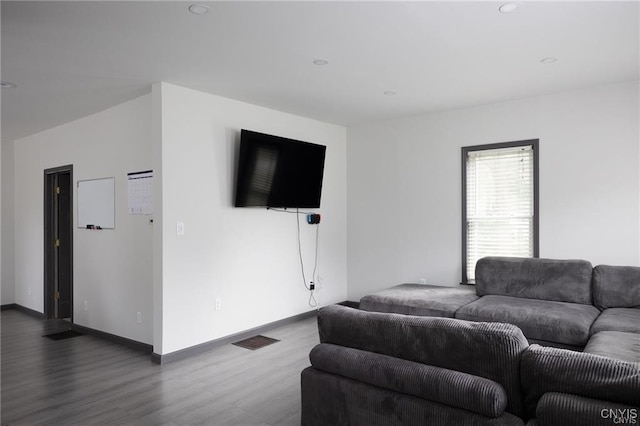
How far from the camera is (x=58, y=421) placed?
2850 millimetres

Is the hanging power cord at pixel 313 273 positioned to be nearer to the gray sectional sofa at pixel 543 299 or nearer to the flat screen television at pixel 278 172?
the flat screen television at pixel 278 172

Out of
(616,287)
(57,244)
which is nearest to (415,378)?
(616,287)

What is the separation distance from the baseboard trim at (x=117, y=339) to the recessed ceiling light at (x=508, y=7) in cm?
409

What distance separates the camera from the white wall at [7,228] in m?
6.44

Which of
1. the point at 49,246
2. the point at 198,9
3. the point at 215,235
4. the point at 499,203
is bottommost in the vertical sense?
the point at 49,246

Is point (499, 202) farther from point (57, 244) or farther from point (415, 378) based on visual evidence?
point (57, 244)

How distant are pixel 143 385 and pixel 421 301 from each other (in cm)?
259

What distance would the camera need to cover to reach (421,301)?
13.8 ft

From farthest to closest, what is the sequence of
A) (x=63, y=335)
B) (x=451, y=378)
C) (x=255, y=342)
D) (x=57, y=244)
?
1. (x=57, y=244)
2. (x=63, y=335)
3. (x=255, y=342)
4. (x=451, y=378)

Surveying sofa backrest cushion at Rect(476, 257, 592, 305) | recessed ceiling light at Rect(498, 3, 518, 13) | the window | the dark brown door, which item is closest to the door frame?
the dark brown door

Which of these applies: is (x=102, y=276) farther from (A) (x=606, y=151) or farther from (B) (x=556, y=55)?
(A) (x=606, y=151)

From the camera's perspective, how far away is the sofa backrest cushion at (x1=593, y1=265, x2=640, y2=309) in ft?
12.2

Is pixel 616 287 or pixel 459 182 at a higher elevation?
pixel 459 182

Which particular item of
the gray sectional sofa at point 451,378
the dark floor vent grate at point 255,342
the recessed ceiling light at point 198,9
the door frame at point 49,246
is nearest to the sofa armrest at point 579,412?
the gray sectional sofa at point 451,378
